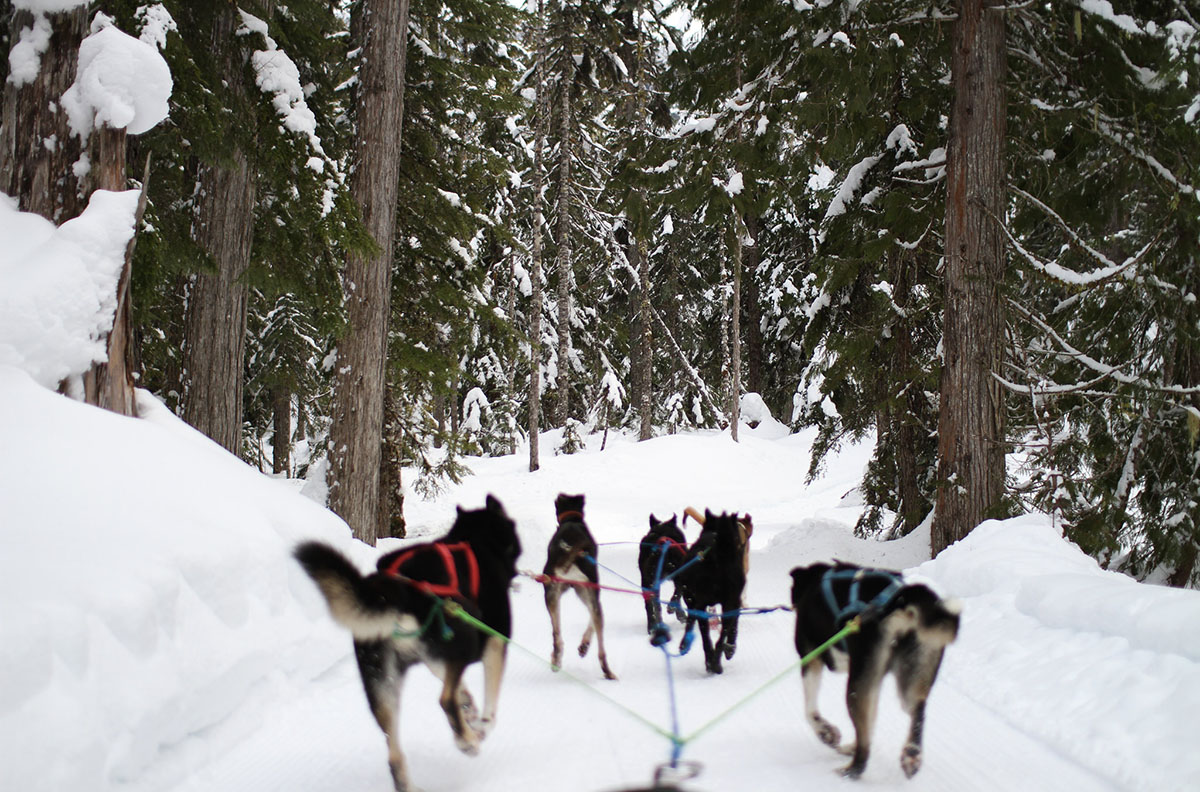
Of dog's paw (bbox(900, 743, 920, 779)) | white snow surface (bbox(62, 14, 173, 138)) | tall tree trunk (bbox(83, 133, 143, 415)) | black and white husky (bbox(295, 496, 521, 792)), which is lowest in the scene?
dog's paw (bbox(900, 743, 920, 779))

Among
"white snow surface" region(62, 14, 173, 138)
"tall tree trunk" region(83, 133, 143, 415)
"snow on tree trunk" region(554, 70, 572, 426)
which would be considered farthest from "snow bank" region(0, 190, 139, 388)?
A: "snow on tree trunk" region(554, 70, 572, 426)

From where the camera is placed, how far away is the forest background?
6848 mm

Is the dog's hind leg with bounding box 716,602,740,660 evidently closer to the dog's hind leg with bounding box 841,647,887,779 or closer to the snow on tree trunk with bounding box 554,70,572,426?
the dog's hind leg with bounding box 841,647,887,779

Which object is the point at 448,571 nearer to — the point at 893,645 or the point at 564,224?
the point at 893,645

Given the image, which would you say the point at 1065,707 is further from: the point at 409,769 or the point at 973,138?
the point at 973,138

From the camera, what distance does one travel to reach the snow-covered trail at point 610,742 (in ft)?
11.7

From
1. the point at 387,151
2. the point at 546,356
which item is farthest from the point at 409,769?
the point at 546,356

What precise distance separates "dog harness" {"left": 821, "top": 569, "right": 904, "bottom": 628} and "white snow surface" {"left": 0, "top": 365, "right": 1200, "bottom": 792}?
Result: 769 mm

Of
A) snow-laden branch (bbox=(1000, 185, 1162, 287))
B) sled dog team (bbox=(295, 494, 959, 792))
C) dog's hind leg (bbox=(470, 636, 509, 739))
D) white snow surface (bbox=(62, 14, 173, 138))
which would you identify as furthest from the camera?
snow-laden branch (bbox=(1000, 185, 1162, 287))

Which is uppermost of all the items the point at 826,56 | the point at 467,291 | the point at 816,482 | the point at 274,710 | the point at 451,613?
the point at 826,56

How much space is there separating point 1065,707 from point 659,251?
2656cm

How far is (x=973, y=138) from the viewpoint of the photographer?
847 centimetres

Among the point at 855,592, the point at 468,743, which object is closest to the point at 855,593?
the point at 855,592

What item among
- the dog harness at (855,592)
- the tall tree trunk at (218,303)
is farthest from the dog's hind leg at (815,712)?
the tall tree trunk at (218,303)
